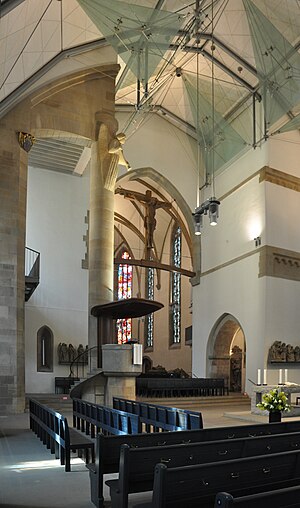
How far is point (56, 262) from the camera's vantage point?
21672 mm

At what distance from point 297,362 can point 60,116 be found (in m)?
11.2

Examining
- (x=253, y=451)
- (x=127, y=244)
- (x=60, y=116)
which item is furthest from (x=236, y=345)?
(x=253, y=451)

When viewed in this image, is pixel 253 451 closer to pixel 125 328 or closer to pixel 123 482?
pixel 123 482

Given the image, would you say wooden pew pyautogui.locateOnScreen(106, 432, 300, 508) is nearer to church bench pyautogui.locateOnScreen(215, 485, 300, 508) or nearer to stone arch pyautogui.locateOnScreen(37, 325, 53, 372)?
church bench pyautogui.locateOnScreen(215, 485, 300, 508)

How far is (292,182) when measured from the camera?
19.5m

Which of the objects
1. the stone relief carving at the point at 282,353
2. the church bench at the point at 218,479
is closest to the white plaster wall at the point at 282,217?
the stone relief carving at the point at 282,353

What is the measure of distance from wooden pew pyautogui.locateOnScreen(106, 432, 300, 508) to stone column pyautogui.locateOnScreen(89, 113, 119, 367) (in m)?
12.4

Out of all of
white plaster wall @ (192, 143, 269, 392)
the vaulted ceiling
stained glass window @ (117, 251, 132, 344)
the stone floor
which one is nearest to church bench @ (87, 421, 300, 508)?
the stone floor

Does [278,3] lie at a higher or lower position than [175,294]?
higher

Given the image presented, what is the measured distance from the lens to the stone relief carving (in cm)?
1792

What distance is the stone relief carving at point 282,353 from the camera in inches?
706

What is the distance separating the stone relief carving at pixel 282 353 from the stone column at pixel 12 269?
808 centimetres

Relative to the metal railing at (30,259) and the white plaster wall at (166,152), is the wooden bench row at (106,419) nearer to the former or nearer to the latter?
the metal railing at (30,259)

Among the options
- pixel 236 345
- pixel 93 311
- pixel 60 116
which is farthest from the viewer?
pixel 236 345
